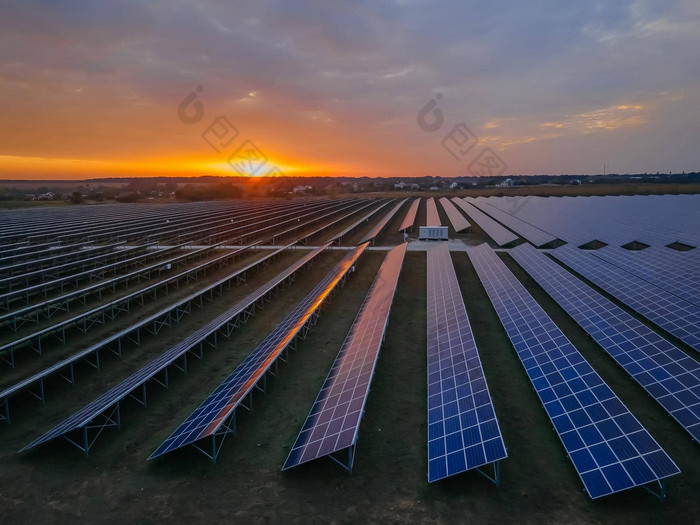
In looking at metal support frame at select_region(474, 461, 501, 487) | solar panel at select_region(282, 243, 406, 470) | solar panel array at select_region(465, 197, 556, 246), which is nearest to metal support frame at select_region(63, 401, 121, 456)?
solar panel at select_region(282, 243, 406, 470)

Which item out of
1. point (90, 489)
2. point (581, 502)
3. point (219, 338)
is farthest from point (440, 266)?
point (90, 489)

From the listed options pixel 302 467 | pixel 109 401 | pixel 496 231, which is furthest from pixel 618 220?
pixel 109 401

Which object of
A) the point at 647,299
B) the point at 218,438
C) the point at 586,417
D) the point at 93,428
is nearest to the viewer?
the point at 586,417

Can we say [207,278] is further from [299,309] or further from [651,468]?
[651,468]

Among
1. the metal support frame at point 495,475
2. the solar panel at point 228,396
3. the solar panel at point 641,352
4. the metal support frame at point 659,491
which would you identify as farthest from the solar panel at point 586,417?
the solar panel at point 228,396

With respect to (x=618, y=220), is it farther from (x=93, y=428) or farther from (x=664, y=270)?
(x=93, y=428)

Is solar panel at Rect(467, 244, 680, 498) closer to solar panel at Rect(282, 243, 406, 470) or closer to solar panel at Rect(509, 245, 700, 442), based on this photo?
solar panel at Rect(509, 245, 700, 442)
